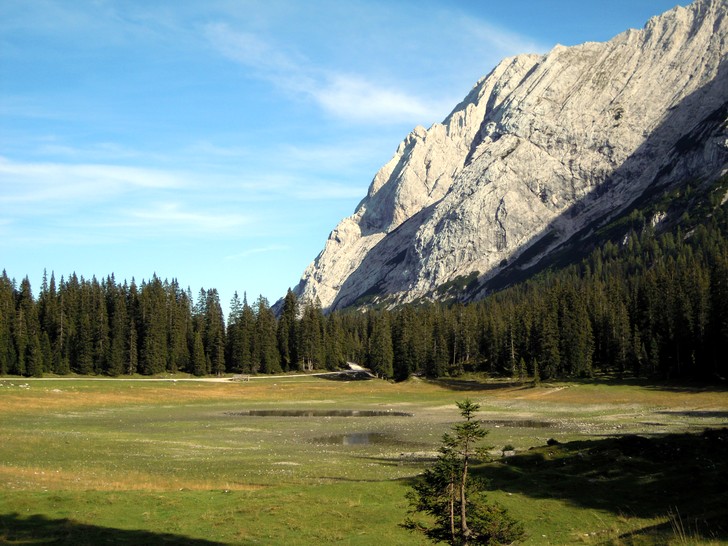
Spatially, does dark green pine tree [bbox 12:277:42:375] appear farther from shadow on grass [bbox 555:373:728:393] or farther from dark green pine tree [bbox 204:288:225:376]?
shadow on grass [bbox 555:373:728:393]

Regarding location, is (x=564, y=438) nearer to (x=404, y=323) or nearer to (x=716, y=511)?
(x=716, y=511)

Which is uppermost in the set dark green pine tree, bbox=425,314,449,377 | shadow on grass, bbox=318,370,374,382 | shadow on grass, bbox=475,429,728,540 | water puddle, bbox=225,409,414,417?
dark green pine tree, bbox=425,314,449,377

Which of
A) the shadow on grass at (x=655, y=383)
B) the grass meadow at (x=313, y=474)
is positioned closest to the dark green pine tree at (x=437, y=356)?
the shadow on grass at (x=655, y=383)

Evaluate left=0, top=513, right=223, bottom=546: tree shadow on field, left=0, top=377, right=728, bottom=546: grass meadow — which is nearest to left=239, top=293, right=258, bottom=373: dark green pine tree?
left=0, top=377, right=728, bottom=546: grass meadow

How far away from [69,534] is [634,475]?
27543 mm

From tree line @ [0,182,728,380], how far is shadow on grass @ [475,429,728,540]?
239 ft

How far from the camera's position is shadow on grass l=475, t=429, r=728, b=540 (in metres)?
27.5

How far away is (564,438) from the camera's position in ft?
177

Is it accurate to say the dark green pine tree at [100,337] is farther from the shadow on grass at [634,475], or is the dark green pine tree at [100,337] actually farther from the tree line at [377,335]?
the shadow on grass at [634,475]

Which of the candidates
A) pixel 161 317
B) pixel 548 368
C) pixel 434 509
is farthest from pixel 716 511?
pixel 161 317

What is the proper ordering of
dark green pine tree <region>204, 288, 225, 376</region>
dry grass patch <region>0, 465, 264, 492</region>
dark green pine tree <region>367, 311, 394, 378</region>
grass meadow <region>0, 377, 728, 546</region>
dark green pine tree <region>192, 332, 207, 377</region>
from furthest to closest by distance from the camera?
dark green pine tree <region>367, 311, 394, 378</region> < dark green pine tree <region>204, 288, 225, 376</region> < dark green pine tree <region>192, 332, 207, 377</region> < dry grass patch <region>0, 465, 264, 492</region> < grass meadow <region>0, 377, 728, 546</region>

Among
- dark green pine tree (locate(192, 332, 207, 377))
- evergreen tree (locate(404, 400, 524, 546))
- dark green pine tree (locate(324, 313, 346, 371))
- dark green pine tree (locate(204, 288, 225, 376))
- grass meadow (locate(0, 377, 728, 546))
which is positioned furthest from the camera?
dark green pine tree (locate(324, 313, 346, 371))

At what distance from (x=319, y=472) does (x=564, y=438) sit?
25.1 metres

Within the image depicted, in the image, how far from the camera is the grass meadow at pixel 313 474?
81.0 feet
